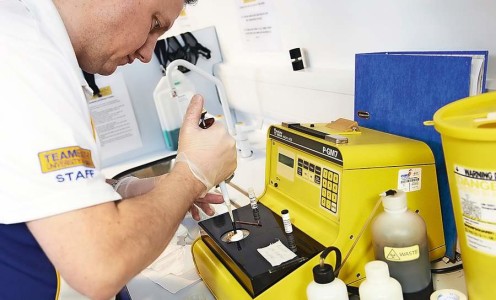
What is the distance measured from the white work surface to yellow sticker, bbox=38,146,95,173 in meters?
0.55

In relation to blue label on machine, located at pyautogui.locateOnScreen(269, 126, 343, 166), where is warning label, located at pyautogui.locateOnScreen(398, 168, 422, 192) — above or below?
below

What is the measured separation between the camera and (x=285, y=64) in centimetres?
187

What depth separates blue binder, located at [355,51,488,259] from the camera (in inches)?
38.9

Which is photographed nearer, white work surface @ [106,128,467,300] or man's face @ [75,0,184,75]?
man's face @ [75,0,184,75]

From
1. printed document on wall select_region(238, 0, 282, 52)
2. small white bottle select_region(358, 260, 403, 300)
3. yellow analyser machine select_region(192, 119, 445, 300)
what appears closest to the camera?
small white bottle select_region(358, 260, 403, 300)

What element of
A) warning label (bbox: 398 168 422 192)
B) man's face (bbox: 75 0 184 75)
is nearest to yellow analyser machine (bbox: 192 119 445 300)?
warning label (bbox: 398 168 422 192)

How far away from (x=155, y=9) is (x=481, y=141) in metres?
0.65

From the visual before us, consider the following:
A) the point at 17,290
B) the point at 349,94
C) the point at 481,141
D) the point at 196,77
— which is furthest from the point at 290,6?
the point at 17,290

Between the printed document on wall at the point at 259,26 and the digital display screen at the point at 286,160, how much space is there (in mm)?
828

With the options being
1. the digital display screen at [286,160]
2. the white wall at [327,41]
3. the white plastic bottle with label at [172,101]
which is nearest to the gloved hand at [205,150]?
the digital display screen at [286,160]

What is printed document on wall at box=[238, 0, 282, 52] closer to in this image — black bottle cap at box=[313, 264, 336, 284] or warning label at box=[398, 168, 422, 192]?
warning label at box=[398, 168, 422, 192]

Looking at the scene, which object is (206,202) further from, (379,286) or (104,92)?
(104,92)

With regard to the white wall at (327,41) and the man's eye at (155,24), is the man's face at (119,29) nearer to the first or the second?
the man's eye at (155,24)

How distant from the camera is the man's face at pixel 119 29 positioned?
85 centimetres
